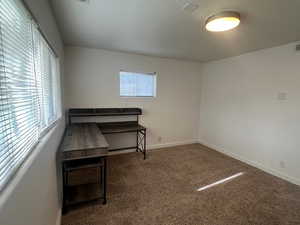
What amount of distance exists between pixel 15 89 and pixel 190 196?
238cm

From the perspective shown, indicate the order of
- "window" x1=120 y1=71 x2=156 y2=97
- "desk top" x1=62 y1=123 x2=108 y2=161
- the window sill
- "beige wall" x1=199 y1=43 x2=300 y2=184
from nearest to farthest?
the window sill
"desk top" x1=62 y1=123 x2=108 y2=161
"beige wall" x1=199 y1=43 x2=300 y2=184
"window" x1=120 y1=71 x2=156 y2=97

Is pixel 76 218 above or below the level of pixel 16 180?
below

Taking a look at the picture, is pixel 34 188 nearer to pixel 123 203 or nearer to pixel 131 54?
pixel 123 203

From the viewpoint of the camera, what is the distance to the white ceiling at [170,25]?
1653mm

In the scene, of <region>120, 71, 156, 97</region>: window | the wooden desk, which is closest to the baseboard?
<region>120, 71, 156, 97</region>: window

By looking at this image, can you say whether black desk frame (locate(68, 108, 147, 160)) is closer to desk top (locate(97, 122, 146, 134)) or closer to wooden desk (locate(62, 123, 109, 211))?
desk top (locate(97, 122, 146, 134))

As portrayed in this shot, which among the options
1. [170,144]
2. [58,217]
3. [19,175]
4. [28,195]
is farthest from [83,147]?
[170,144]

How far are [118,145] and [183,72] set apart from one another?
263 cm

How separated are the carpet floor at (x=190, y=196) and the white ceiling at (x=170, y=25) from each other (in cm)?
242

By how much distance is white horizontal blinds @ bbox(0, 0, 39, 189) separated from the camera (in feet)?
2.29

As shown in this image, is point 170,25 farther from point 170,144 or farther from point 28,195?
point 170,144

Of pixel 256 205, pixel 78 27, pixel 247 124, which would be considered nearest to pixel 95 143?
pixel 78 27

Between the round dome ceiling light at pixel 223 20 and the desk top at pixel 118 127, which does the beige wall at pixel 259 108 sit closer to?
the round dome ceiling light at pixel 223 20

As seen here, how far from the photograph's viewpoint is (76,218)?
71.6 inches
